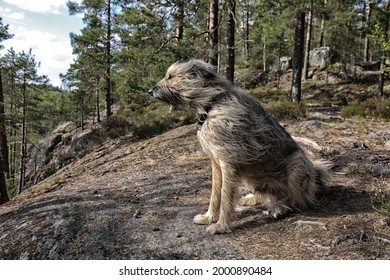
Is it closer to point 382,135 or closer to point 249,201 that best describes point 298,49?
point 382,135

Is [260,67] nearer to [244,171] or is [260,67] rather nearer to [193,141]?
[193,141]

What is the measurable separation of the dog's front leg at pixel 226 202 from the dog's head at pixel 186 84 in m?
0.86

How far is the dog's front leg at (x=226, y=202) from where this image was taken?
3.56 m

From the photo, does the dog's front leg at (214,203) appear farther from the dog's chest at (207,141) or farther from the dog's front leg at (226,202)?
the dog's chest at (207,141)

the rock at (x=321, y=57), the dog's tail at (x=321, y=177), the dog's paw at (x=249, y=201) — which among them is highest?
the rock at (x=321, y=57)

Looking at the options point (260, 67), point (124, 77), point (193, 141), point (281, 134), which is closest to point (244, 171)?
point (281, 134)

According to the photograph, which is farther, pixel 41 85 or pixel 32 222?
pixel 41 85

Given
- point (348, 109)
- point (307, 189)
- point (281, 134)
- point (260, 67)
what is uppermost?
point (260, 67)

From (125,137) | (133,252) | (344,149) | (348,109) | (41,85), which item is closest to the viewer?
(133,252)

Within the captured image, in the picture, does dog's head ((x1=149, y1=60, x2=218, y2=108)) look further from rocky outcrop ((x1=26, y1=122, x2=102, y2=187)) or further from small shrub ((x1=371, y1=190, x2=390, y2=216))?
rocky outcrop ((x1=26, y1=122, x2=102, y2=187))

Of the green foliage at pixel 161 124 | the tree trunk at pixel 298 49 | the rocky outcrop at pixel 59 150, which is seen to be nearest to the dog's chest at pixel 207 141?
the green foliage at pixel 161 124

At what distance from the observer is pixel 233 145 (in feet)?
11.5

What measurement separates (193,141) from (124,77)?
623 cm

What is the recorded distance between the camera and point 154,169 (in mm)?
7293
